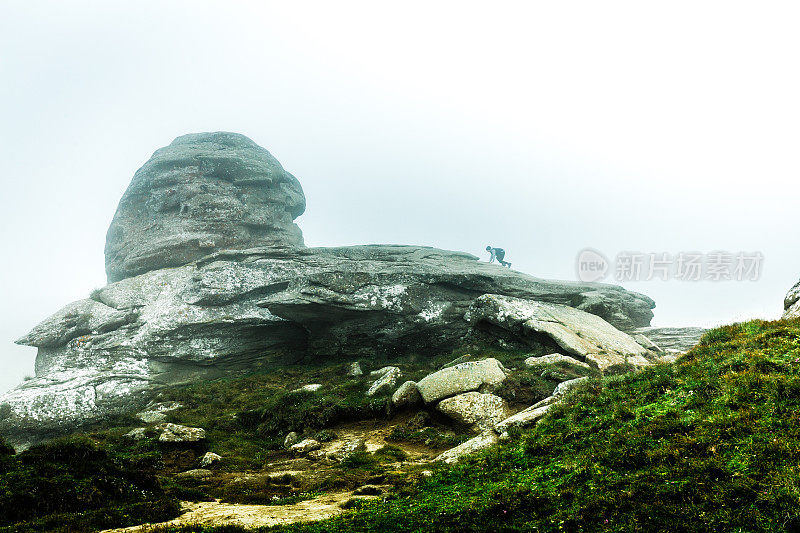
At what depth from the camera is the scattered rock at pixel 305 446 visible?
18438mm

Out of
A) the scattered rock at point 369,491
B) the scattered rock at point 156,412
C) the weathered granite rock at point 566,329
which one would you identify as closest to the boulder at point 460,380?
the weathered granite rock at point 566,329

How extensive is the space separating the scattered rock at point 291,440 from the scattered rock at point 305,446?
0.39 m

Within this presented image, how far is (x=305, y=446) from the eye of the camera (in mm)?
18828

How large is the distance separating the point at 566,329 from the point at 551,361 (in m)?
5.74

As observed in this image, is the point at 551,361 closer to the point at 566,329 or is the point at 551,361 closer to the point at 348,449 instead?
the point at 566,329

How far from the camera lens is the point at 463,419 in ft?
62.4

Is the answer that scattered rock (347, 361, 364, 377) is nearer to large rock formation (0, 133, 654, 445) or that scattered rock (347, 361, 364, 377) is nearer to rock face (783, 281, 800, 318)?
large rock formation (0, 133, 654, 445)

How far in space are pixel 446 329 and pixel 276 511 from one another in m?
25.4

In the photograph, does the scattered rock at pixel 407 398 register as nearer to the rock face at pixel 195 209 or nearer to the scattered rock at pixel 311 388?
the scattered rock at pixel 311 388

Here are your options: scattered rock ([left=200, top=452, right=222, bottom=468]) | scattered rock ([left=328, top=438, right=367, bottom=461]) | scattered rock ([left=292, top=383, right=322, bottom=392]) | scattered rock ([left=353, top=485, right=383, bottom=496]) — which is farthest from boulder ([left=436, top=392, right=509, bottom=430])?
scattered rock ([left=200, top=452, right=222, bottom=468])

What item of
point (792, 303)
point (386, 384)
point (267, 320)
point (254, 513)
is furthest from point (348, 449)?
point (792, 303)

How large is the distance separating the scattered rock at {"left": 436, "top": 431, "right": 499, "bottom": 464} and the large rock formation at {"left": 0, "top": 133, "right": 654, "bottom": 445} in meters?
14.0

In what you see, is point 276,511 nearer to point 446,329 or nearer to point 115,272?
point 446,329

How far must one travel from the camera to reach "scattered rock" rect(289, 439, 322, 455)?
18438 millimetres
